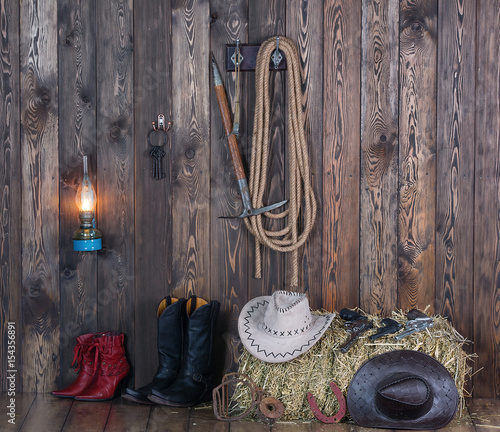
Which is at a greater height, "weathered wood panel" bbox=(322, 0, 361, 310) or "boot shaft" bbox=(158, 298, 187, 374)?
"weathered wood panel" bbox=(322, 0, 361, 310)

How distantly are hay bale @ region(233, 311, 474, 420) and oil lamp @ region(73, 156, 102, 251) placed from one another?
2.96 ft

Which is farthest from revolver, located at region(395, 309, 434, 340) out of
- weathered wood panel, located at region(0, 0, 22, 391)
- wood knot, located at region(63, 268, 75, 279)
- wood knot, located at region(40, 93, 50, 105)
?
wood knot, located at region(40, 93, 50, 105)

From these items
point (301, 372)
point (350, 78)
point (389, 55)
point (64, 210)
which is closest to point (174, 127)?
point (64, 210)

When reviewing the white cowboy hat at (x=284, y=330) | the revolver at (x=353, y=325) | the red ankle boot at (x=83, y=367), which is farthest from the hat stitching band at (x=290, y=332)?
the red ankle boot at (x=83, y=367)

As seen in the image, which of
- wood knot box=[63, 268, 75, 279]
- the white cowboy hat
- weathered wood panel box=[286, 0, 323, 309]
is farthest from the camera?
wood knot box=[63, 268, 75, 279]

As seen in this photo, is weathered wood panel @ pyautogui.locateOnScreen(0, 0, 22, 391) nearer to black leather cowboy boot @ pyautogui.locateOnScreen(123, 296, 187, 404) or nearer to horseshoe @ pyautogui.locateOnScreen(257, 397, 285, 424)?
black leather cowboy boot @ pyautogui.locateOnScreen(123, 296, 187, 404)

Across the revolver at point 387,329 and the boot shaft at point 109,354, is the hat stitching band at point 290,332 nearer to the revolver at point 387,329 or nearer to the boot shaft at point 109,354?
the revolver at point 387,329

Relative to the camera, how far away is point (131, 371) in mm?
2557

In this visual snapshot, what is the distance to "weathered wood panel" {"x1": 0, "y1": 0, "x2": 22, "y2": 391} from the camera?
2492 mm

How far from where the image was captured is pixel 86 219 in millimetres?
2430

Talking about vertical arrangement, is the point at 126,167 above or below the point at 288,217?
above

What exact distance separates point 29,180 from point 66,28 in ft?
2.33

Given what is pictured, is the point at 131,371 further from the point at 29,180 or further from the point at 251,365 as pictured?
the point at 29,180

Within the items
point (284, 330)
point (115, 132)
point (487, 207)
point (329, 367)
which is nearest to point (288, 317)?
point (284, 330)
